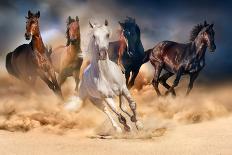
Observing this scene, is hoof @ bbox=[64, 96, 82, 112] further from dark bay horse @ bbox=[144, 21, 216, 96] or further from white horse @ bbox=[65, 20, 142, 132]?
dark bay horse @ bbox=[144, 21, 216, 96]

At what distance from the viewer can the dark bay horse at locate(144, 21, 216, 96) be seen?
11898 millimetres

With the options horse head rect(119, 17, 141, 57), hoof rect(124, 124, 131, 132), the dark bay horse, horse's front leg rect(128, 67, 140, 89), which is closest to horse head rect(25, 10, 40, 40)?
horse head rect(119, 17, 141, 57)

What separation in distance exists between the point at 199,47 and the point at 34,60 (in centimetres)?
309

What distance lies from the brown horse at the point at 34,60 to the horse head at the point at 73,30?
528 millimetres

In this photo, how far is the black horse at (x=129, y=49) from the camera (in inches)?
483

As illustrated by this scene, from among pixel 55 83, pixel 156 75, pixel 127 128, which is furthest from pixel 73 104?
pixel 156 75

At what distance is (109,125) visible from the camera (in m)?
10.8

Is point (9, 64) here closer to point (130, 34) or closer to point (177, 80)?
point (130, 34)

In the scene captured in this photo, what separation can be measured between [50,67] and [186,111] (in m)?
2.65

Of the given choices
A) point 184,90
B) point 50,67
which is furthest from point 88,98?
point 184,90

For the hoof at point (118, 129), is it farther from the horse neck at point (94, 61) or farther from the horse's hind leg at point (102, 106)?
the horse neck at point (94, 61)

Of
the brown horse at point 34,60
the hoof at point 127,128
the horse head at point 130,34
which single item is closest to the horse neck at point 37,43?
the brown horse at point 34,60

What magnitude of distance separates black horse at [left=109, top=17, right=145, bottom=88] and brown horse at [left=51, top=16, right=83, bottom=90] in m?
0.66

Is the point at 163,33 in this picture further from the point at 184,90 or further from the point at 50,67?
Answer: the point at 50,67
